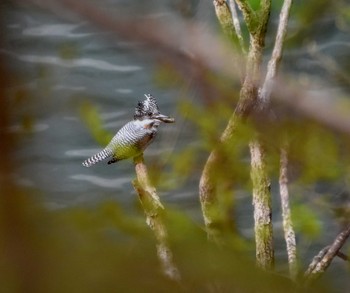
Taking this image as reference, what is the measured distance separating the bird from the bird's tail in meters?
0.02

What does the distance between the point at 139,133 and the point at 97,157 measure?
0.38ft

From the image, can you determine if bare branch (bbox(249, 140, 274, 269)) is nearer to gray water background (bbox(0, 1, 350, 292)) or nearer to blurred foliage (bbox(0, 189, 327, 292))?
gray water background (bbox(0, 1, 350, 292))

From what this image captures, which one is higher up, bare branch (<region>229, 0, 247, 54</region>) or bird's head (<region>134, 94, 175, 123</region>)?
bare branch (<region>229, 0, 247, 54</region>)

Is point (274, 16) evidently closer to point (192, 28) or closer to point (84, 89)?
point (84, 89)

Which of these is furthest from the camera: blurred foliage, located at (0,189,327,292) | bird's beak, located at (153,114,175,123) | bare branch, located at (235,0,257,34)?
bird's beak, located at (153,114,175,123)

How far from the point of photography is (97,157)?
2.57ft

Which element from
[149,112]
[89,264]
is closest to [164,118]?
[149,112]

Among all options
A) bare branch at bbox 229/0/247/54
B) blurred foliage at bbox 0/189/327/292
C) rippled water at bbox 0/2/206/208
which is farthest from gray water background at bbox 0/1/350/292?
blurred foliage at bbox 0/189/327/292

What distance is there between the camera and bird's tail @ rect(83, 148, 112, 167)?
749 mm

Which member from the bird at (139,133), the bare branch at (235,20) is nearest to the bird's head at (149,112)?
the bird at (139,133)

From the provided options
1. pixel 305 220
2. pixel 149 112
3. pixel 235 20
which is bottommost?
pixel 305 220

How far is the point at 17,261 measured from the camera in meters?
0.10

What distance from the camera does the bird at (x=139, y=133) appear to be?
68 centimetres

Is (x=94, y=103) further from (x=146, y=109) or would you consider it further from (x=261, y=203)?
(x=261, y=203)
